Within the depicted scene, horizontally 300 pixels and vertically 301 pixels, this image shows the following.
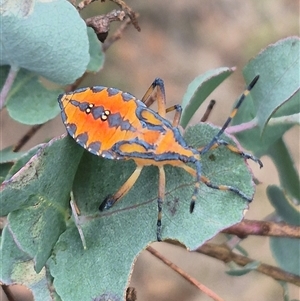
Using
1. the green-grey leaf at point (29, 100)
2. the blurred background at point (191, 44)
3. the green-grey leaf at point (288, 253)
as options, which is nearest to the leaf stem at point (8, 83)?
the green-grey leaf at point (29, 100)

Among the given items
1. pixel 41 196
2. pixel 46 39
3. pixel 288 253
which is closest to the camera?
pixel 41 196

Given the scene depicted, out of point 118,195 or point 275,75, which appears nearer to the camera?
point 118,195

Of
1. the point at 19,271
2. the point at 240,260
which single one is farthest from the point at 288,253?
the point at 19,271

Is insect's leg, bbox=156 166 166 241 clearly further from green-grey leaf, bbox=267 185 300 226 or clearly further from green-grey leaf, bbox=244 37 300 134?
green-grey leaf, bbox=267 185 300 226

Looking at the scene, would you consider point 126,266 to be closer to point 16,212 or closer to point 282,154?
point 16,212

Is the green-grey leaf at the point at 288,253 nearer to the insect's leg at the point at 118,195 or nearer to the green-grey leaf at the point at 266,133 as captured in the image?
the green-grey leaf at the point at 266,133

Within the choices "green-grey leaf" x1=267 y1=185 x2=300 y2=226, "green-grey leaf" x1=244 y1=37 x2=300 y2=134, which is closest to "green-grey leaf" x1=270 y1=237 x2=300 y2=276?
"green-grey leaf" x1=267 y1=185 x2=300 y2=226

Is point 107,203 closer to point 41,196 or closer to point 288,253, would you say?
point 41,196
